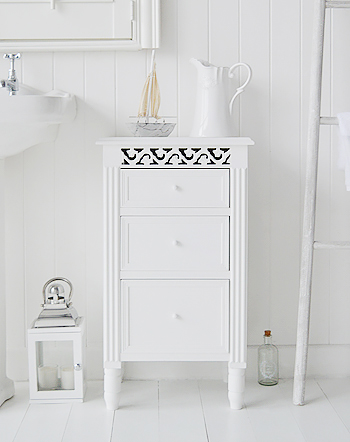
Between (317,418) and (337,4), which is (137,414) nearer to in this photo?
(317,418)

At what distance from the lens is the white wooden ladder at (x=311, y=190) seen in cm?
175

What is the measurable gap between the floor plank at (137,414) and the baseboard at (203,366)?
0.16 feet

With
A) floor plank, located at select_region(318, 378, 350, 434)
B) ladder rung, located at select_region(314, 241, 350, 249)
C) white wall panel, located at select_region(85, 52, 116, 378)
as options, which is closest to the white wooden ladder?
ladder rung, located at select_region(314, 241, 350, 249)

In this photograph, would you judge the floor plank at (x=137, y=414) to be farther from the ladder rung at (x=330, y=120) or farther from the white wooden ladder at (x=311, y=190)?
the ladder rung at (x=330, y=120)

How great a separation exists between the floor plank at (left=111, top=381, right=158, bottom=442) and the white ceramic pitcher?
82 cm

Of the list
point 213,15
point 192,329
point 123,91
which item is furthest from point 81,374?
point 213,15

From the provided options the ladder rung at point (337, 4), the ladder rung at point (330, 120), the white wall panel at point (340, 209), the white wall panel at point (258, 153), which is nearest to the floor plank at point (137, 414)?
the white wall panel at point (258, 153)

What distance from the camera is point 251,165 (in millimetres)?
1966

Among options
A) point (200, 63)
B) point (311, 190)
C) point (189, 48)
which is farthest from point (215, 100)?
point (311, 190)

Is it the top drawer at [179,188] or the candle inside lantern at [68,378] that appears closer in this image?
the top drawer at [179,188]

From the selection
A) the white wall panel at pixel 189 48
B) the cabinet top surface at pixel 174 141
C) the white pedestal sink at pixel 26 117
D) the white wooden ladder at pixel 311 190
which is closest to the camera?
the white pedestal sink at pixel 26 117

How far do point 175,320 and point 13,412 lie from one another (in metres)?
0.54

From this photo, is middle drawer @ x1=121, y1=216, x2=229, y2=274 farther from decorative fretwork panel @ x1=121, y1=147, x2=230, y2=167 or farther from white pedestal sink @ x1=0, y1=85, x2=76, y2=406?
white pedestal sink @ x1=0, y1=85, x2=76, y2=406

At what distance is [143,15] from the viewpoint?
189cm
